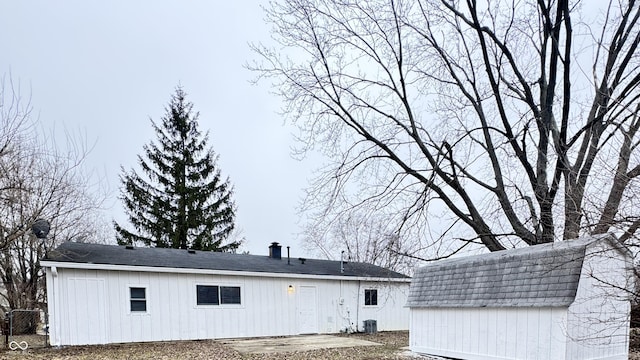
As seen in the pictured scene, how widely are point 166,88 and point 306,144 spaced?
49.5 feet

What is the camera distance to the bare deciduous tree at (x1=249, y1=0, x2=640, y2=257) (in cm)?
923

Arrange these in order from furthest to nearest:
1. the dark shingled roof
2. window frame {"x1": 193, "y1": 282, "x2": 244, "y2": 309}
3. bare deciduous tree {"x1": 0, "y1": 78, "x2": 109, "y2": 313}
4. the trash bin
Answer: the trash bin
window frame {"x1": 193, "y1": 282, "x2": 244, "y2": 309}
the dark shingled roof
bare deciduous tree {"x1": 0, "y1": 78, "x2": 109, "y2": 313}

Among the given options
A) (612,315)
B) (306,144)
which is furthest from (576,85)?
(306,144)

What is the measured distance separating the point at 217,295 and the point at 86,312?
→ 348 cm

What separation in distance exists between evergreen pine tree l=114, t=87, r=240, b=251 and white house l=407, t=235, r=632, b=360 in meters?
15.2

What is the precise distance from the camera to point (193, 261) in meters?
12.4

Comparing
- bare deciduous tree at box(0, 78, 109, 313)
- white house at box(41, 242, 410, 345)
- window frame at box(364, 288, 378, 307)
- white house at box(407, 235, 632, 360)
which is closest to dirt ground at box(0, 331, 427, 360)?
white house at box(41, 242, 410, 345)

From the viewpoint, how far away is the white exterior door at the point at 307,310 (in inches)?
527

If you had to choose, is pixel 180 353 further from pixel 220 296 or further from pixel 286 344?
pixel 220 296

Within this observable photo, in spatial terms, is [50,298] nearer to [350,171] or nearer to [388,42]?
[350,171]

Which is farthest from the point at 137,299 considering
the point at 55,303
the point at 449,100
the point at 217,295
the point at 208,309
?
the point at 449,100

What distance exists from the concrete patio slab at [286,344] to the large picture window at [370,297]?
9.84 ft

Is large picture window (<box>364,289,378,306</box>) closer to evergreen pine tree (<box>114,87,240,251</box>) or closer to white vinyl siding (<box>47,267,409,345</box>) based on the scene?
white vinyl siding (<box>47,267,409,345</box>)

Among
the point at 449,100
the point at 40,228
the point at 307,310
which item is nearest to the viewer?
the point at 40,228
